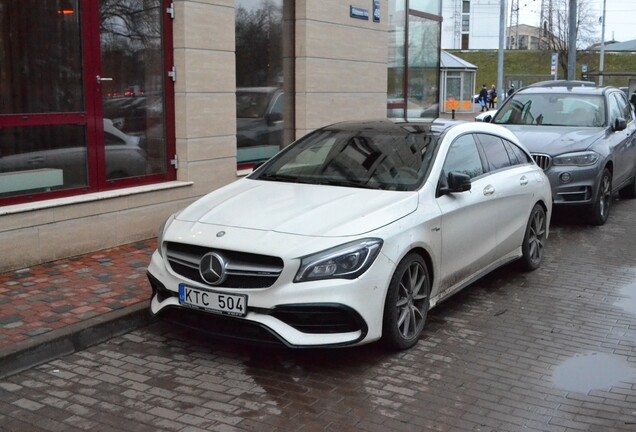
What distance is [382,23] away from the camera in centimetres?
1323

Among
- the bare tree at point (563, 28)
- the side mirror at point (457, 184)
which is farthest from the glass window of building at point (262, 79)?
the bare tree at point (563, 28)

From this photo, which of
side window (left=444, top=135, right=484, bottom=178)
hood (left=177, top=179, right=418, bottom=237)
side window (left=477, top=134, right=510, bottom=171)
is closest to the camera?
hood (left=177, top=179, right=418, bottom=237)

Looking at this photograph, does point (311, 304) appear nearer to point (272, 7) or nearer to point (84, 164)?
point (84, 164)

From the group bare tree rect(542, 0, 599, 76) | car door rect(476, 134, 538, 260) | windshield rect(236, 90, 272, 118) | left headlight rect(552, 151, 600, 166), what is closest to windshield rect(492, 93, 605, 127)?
left headlight rect(552, 151, 600, 166)

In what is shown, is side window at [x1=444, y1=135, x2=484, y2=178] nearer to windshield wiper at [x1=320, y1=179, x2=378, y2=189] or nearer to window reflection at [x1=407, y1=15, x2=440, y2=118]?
windshield wiper at [x1=320, y1=179, x2=378, y2=189]

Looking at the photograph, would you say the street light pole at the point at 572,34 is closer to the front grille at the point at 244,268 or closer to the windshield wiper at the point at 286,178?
the windshield wiper at the point at 286,178

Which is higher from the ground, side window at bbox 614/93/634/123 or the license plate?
side window at bbox 614/93/634/123

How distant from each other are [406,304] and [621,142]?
293 inches

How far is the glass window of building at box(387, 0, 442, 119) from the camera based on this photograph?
14.3m

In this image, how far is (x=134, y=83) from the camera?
28.5 ft

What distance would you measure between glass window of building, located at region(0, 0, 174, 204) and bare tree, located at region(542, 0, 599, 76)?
6195 cm

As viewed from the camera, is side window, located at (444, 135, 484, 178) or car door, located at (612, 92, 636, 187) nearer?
side window, located at (444, 135, 484, 178)

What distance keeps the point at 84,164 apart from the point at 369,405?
474cm

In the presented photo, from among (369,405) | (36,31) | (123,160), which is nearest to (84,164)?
(123,160)
